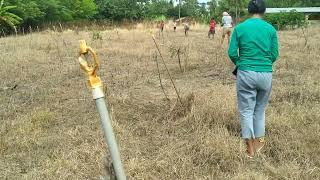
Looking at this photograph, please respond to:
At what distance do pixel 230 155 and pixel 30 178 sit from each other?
72.4 inches

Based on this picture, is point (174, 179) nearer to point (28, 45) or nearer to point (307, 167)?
point (307, 167)

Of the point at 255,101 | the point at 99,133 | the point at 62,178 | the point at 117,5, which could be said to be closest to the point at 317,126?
→ the point at 255,101

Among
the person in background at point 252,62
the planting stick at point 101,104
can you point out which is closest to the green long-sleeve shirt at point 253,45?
the person in background at point 252,62

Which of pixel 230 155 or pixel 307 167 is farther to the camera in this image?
pixel 230 155

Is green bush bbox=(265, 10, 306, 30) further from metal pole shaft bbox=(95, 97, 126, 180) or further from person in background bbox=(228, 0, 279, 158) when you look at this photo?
metal pole shaft bbox=(95, 97, 126, 180)

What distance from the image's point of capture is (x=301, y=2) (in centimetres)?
6347

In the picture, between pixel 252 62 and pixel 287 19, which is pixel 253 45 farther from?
pixel 287 19

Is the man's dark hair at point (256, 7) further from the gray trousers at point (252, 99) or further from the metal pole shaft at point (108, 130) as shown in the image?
the metal pole shaft at point (108, 130)

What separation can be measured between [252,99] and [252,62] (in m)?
0.37

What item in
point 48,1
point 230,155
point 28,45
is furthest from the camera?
point 48,1

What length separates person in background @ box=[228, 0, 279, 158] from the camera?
391 cm

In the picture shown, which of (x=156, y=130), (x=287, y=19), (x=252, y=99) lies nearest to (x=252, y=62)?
(x=252, y=99)

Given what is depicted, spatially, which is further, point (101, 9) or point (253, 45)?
point (101, 9)

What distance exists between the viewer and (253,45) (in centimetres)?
A: 391
